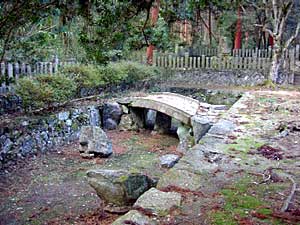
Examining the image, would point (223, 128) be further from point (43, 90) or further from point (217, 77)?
point (217, 77)

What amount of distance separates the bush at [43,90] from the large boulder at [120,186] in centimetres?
449

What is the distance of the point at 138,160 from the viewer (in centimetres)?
811

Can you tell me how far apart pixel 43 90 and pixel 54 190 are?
2.81m

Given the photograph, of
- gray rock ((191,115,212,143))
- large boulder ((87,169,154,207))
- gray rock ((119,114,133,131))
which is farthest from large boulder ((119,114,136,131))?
large boulder ((87,169,154,207))

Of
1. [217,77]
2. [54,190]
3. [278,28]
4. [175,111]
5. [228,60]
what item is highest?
[278,28]

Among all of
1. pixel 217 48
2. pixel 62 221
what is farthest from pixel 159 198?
pixel 217 48

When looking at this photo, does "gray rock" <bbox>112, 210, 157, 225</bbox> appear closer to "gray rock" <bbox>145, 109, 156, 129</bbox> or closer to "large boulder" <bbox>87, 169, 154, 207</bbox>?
"large boulder" <bbox>87, 169, 154, 207</bbox>

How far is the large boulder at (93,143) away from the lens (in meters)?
8.05

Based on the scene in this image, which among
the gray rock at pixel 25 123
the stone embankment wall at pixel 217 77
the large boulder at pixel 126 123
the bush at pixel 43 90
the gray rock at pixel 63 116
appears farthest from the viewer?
the stone embankment wall at pixel 217 77

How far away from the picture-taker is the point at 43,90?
8.37 metres

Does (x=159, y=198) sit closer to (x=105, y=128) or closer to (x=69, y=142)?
(x=69, y=142)

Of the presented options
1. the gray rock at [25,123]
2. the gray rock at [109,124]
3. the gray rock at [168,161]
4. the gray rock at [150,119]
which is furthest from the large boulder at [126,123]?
the gray rock at [25,123]

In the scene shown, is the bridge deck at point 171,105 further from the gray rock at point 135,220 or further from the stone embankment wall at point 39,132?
the gray rock at point 135,220

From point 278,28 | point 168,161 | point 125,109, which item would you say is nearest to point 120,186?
point 168,161
